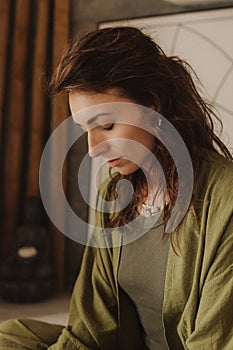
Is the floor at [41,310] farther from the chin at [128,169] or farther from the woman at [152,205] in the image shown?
the chin at [128,169]

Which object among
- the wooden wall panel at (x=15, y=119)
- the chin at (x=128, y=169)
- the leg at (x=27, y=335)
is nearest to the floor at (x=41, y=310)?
the wooden wall panel at (x=15, y=119)

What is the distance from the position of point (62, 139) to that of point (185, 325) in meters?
1.76

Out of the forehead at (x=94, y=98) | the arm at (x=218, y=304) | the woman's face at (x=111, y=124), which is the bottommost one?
the arm at (x=218, y=304)

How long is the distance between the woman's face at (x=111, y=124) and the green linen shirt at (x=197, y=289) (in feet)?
0.49

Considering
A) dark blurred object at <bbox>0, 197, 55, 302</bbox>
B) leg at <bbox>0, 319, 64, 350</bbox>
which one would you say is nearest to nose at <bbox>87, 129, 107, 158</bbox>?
leg at <bbox>0, 319, 64, 350</bbox>

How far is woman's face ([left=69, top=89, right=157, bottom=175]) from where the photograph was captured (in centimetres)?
119

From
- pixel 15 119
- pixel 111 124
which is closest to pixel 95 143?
pixel 111 124

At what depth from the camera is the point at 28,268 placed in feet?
8.70

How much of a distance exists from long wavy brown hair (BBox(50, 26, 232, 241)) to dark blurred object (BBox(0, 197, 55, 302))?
149 cm

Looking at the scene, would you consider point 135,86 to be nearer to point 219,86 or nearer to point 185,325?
point 185,325

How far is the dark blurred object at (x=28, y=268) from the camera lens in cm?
266

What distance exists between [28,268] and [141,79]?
5.46ft

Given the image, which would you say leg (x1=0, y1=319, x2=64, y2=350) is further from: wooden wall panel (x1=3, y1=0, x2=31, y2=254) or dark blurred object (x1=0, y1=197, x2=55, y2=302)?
wooden wall panel (x1=3, y1=0, x2=31, y2=254)

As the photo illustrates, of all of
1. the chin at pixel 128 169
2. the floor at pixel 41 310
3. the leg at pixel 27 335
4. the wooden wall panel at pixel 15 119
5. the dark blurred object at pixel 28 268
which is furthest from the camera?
the wooden wall panel at pixel 15 119
